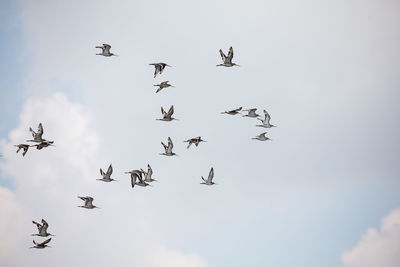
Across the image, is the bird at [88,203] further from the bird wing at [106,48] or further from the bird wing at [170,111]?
the bird wing at [106,48]

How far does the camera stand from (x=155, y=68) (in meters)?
95.4

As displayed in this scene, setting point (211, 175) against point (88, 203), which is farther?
point (211, 175)

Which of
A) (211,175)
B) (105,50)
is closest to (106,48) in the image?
(105,50)

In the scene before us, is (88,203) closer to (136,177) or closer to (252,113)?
(136,177)

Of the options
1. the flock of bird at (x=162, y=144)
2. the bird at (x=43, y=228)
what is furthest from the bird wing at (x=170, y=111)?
the bird at (x=43, y=228)

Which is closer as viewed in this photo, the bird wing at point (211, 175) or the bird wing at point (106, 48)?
the bird wing at point (211, 175)

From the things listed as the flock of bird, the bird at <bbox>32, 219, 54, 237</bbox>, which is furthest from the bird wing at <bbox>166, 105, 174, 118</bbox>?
the bird at <bbox>32, 219, 54, 237</bbox>

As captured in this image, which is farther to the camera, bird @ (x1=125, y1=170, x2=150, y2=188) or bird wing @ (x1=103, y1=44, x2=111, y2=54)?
bird wing @ (x1=103, y1=44, x2=111, y2=54)

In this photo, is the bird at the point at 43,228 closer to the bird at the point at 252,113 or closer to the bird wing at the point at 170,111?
the bird wing at the point at 170,111

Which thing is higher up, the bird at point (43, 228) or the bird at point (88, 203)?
the bird at point (88, 203)

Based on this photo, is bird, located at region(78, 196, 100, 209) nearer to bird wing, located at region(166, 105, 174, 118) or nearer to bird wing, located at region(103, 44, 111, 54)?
bird wing, located at region(166, 105, 174, 118)

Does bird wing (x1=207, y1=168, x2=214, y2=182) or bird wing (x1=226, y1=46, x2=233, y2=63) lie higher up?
bird wing (x1=226, y1=46, x2=233, y2=63)

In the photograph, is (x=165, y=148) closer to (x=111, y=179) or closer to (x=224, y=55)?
(x=111, y=179)

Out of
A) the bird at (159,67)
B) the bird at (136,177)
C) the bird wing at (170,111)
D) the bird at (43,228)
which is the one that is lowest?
the bird at (43,228)
